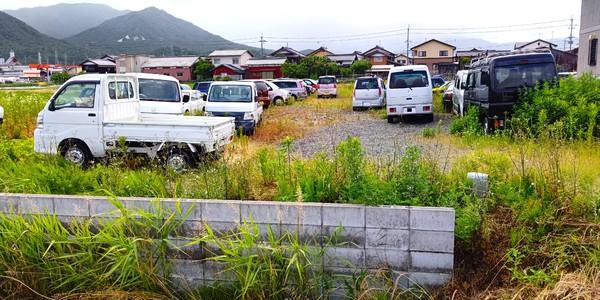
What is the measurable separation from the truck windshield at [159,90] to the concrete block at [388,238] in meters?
7.65

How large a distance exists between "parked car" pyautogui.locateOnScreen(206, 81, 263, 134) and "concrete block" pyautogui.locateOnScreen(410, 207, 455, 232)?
7716 mm

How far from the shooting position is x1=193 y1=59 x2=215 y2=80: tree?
50062 mm

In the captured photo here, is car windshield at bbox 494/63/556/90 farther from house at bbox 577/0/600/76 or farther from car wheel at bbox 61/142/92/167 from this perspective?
house at bbox 577/0/600/76

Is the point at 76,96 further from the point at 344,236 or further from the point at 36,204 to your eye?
the point at 344,236

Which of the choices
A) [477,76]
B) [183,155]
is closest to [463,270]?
[183,155]

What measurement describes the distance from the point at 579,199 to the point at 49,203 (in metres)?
4.48

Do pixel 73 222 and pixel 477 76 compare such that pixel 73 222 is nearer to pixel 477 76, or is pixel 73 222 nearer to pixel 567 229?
pixel 567 229

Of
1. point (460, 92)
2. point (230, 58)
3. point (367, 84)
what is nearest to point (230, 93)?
point (460, 92)

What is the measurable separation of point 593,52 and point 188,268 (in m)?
19.5

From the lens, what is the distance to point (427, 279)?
3346 millimetres

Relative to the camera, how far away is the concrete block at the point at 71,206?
379 cm

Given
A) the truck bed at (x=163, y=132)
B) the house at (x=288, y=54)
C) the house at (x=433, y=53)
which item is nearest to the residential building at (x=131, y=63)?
the house at (x=288, y=54)

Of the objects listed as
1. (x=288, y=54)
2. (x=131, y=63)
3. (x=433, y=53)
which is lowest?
(x=131, y=63)

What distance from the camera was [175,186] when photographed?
4.21 m
